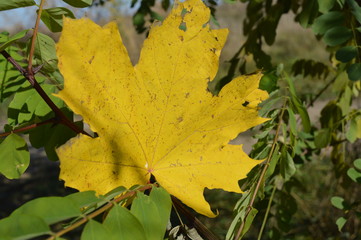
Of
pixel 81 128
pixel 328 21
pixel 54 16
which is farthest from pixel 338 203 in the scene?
pixel 54 16

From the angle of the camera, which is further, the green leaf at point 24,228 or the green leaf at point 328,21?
the green leaf at point 328,21

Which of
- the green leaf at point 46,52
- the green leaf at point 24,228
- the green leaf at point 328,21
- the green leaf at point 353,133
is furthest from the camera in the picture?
the green leaf at point 353,133

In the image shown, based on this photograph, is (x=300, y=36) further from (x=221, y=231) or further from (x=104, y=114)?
(x=104, y=114)

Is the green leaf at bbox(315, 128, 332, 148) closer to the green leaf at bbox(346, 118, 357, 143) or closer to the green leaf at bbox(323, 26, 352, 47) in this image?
the green leaf at bbox(346, 118, 357, 143)

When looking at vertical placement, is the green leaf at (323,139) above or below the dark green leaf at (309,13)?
below

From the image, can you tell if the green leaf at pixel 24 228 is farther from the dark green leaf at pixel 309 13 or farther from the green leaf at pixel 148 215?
the dark green leaf at pixel 309 13

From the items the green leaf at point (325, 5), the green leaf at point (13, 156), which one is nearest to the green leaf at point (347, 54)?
the green leaf at point (325, 5)

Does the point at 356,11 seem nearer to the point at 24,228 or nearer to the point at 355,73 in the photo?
the point at 355,73

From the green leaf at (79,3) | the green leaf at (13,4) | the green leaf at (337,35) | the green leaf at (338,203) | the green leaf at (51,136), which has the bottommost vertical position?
the green leaf at (338,203)
